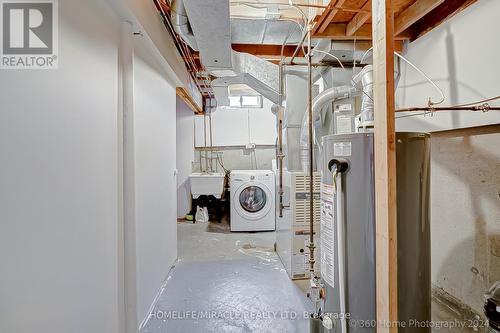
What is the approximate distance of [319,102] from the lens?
8.05 ft

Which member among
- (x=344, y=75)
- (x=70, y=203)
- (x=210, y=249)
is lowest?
(x=210, y=249)

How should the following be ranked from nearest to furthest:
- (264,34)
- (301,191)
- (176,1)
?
(176,1) → (264,34) → (301,191)

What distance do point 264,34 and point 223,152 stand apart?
2.93 m

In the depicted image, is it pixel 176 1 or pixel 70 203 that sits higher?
pixel 176 1

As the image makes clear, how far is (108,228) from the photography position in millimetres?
1430

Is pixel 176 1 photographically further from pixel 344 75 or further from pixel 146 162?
pixel 344 75

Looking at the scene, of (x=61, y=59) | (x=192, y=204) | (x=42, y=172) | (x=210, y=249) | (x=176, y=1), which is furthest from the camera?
(x=192, y=204)

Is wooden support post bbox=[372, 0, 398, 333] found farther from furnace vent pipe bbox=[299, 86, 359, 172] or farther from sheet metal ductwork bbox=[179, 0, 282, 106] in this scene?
furnace vent pipe bbox=[299, 86, 359, 172]

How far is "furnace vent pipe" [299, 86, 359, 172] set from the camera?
2.38m

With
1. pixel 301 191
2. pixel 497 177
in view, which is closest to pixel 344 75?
pixel 301 191

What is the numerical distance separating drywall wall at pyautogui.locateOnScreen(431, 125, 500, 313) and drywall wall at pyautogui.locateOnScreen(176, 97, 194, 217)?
151 inches

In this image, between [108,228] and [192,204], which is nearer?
[108,228]

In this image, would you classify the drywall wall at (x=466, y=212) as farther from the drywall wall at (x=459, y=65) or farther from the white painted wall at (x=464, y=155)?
the drywall wall at (x=459, y=65)

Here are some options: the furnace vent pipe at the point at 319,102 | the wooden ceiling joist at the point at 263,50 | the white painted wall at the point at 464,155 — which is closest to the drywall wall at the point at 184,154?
the wooden ceiling joist at the point at 263,50
